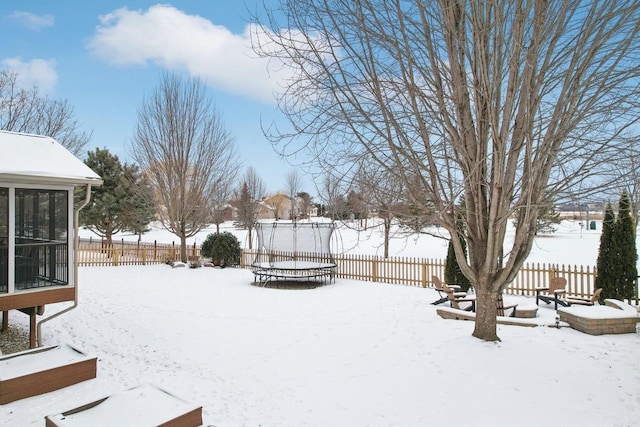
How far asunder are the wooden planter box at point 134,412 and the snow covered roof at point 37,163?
4096mm

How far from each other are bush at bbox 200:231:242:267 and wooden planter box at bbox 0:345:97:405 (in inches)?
484

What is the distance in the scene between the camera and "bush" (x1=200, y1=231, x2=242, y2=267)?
59.2 feet

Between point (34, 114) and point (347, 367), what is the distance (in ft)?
50.1

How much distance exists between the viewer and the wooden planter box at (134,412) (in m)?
3.71

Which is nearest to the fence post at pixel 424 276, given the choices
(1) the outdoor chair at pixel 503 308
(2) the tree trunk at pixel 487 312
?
(1) the outdoor chair at pixel 503 308

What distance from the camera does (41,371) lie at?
4.88 m

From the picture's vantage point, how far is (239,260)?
18453 millimetres

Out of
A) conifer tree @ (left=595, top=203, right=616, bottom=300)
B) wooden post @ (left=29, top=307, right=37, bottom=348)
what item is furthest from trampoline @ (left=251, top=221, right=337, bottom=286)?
conifer tree @ (left=595, top=203, right=616, bottom=300)

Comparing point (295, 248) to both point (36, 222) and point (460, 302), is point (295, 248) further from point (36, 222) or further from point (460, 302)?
point (36, 222)

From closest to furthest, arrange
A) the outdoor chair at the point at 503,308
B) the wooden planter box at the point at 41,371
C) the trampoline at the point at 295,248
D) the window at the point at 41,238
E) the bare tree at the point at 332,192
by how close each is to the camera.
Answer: the wooden planter box at the point at 41,371 → the bare tree at the point at 332,192 → the window at the point at 41,238 → the outdoor chair at the point at 503,308 → the trampoline at the point at 295,248

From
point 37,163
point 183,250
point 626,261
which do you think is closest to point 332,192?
point 37,163

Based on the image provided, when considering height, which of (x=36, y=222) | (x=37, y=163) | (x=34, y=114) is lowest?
(x=36, y=222)

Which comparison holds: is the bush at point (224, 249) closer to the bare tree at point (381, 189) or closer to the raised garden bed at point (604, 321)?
the bare tree at point (381, 189)

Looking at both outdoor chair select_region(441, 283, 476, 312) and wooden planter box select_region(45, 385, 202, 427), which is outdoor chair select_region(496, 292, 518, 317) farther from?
wooden planter box select_region(45, 385, 202, 427)
